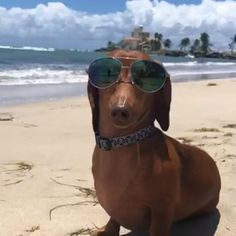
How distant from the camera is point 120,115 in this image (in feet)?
8.11

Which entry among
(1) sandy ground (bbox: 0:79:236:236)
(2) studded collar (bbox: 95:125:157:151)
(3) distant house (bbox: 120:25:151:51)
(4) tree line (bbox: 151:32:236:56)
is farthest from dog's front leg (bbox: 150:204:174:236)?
(4) tree line (bbox: 151:32:236:56)

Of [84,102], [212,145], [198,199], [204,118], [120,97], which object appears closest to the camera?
[120,97]

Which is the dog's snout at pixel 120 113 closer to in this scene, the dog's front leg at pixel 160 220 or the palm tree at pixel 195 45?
the dog's front leg at pixel 160 220

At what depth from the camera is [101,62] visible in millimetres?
2734

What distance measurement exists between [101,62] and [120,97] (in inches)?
12.3

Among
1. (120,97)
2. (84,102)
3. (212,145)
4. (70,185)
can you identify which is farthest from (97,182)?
(84,102)

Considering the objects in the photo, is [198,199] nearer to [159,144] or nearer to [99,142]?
[159,144]

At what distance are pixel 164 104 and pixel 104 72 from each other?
1.21 feet

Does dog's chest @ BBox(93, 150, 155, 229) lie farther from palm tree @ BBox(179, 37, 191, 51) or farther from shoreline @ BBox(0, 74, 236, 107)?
palm tree @ BBox(179, 37, 191, 51)

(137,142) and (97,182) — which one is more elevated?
(137,142)

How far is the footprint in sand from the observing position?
4395mm

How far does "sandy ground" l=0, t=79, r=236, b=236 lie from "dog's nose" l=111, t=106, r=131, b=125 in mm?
1141

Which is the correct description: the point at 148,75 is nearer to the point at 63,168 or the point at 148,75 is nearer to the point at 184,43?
the point at 63,168

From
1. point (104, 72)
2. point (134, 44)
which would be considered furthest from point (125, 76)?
point (134, 44)
